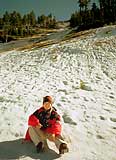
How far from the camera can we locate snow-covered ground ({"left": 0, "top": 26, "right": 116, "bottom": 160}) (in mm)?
9383

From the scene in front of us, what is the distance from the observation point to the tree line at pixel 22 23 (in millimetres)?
131625

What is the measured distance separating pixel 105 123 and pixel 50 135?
274 centimetres

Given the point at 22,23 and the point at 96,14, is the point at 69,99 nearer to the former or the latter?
the point at 96,14

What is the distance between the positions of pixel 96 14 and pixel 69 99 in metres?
106

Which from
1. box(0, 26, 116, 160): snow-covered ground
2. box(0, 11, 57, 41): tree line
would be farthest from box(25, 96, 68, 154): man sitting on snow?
box(0, 11, 57, 41): tree line

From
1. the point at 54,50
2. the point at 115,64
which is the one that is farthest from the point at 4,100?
the point at 54,50

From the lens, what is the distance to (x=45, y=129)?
928 centimetres

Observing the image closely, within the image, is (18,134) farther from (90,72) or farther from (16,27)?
(16,27)

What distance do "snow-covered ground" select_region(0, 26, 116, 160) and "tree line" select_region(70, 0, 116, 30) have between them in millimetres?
79444

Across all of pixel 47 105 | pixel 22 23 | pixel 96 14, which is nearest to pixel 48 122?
pixel 47 105

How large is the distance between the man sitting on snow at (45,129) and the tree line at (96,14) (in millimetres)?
92325

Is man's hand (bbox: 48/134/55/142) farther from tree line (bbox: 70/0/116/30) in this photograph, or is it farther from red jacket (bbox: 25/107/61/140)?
tree line (bbox: 70/0/116/30)

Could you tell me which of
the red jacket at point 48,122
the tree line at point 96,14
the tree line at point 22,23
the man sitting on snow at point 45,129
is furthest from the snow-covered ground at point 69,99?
the tree line at point 22,23

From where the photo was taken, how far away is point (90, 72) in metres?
19.5
